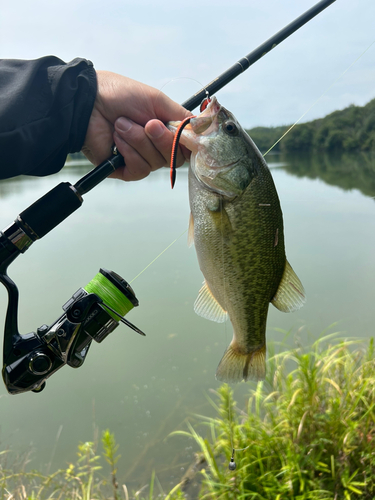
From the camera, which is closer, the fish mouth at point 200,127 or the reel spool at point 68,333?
the reel spool at point 68,333

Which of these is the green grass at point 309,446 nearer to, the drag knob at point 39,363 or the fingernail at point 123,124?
the drag knob at point 39,363

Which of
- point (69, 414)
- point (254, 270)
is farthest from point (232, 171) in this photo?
point (69, 414)

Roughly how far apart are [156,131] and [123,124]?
0.64 feet

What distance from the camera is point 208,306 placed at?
155 cm

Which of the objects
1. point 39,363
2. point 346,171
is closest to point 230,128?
point 39,363

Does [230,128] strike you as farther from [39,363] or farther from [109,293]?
[39,363]

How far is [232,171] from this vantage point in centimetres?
139

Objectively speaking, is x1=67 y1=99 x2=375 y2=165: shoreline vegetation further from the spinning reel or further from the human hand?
the spinning reel

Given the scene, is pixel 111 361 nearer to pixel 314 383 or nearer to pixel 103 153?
pixel 314 383

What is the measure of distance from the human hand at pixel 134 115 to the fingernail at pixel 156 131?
28 mm

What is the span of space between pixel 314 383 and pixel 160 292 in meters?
4.27

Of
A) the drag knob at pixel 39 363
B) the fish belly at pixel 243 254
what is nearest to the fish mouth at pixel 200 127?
the fish belly at pixel 243 254

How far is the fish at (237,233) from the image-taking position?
4.48 feet

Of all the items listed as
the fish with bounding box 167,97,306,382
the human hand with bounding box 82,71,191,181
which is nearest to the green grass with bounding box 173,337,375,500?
the fish with bounding box 167,97,306,382
